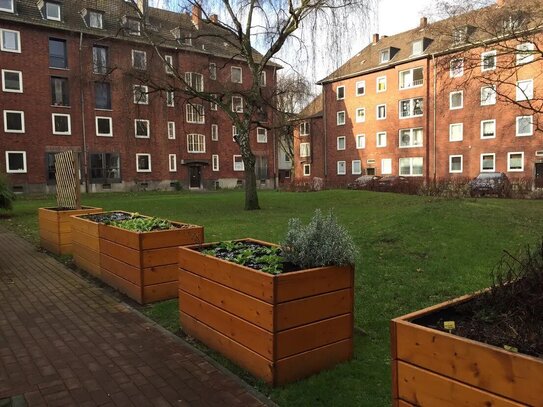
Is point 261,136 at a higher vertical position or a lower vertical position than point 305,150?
higher

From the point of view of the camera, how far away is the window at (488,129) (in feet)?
122

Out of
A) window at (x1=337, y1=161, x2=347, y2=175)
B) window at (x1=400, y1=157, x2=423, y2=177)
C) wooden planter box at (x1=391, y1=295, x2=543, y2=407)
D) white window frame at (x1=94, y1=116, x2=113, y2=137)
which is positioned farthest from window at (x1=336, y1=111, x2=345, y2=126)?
wooden planter box at (x1=391, y1=295, x2=543, y2=407)

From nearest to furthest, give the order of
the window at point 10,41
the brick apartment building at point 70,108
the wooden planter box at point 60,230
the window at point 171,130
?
the wooden planter box at point 60,230, the window at point 10,41, the brick apartment building at point 70,108, the window at point 171,130

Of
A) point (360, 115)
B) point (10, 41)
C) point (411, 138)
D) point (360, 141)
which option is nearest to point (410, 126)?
point (411, 138)

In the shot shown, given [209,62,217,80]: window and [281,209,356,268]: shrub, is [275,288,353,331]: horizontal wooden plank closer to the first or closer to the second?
[281,209,356,268]: shrub

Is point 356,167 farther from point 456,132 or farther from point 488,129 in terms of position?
point 488,129

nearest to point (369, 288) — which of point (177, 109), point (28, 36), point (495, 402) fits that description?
point (495, 402)

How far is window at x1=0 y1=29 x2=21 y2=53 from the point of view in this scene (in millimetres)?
34719

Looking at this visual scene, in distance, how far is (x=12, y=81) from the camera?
115 ft

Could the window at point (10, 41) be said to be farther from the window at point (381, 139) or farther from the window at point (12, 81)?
the window at point (381, 139)

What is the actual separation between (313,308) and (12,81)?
38.2 metres

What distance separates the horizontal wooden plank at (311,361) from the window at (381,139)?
4333 cm

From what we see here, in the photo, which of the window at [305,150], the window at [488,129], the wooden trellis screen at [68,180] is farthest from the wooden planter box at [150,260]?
the window at [305,150]

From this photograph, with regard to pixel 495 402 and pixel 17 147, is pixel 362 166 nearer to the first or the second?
pixel 17 147
